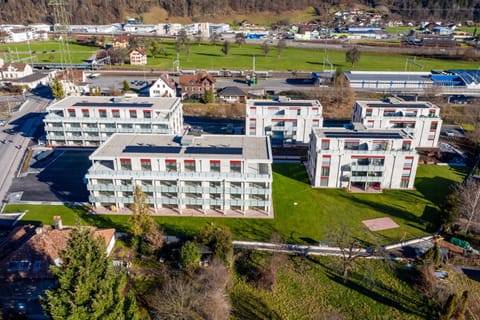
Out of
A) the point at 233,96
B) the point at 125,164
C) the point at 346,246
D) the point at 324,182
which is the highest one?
the point at 125,164

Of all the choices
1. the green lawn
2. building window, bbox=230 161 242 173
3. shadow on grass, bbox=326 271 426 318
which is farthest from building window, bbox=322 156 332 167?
shadow on grass, bbox=326 271 426 318

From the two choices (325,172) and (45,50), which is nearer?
(325,172)

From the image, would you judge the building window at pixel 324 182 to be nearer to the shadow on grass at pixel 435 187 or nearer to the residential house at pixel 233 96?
the shadow on grass at pixel 435 187

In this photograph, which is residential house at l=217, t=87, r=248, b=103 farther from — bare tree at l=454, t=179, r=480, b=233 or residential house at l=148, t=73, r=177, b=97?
bare tree at l=454, t=179, r=480, b=233

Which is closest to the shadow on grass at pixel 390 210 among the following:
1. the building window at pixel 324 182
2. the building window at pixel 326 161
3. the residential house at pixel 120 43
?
the building window at pixel 324 182

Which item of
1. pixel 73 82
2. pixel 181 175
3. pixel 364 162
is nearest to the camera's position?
pixel 181 175

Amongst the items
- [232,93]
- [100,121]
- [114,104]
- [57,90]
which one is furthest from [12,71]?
[232,93]

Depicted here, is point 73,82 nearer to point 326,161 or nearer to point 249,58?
point 249,58
